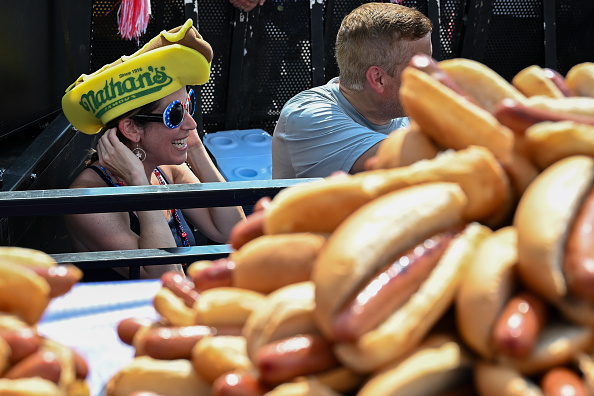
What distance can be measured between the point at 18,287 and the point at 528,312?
585 millimetres

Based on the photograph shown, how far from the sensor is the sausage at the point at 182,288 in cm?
91

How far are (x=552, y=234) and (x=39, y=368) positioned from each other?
563 mm

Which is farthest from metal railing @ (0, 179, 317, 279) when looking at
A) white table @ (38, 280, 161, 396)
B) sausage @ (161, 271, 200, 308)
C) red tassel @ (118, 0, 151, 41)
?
red tassel @ (118, 0, 151, 41)

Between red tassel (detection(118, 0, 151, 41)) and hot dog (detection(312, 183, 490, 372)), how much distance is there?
340cm

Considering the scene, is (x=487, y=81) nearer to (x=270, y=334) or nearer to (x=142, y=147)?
(x=270, y=334)

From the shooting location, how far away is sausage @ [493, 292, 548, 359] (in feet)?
2.01

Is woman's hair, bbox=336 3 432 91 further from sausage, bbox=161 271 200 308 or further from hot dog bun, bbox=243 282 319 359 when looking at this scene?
hot dog bun, bbox=243 282 319 359

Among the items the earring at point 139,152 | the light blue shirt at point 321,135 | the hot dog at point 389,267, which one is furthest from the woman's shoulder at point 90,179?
the hot dog at point 389,267

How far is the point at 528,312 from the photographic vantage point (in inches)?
25.4

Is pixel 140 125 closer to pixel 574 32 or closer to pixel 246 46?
pixel 246 46

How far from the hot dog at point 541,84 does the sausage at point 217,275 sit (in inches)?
19.4

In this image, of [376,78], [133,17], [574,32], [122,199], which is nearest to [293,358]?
[122,199]

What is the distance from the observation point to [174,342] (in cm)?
82

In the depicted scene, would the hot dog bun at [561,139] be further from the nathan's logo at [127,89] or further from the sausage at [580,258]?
the nathan's logo at [127,89]
